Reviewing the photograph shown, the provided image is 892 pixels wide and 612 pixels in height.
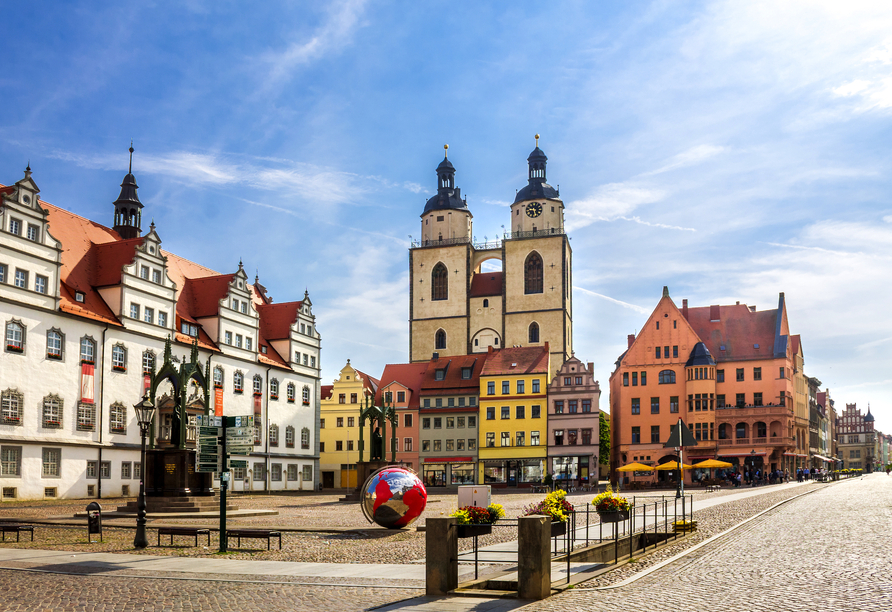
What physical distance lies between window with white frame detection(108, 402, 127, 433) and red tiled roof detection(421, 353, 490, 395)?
39123 mm

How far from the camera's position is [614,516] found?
714 inches

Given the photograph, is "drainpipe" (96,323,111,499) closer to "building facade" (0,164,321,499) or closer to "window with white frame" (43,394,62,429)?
"building facade" (0,164,321,499)

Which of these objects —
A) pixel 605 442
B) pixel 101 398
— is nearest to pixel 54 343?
pixel 101 398

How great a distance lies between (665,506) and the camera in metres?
22.5

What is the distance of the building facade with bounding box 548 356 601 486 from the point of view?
8150 cm

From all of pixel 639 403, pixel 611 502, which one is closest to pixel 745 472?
pixel 639 403

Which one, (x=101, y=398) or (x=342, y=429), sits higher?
(x=101, y=398)

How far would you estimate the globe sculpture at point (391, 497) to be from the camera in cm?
2505

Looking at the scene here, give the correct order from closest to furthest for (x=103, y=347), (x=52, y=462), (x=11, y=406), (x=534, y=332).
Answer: (x=11, y=406), (x=52, y=462), (x=103, y=347), (x=534, y=332)

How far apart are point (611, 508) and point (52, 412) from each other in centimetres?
3891

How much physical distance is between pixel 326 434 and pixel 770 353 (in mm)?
45126

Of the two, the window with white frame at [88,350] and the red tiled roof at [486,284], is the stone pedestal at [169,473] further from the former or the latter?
the red tiled roof at [486,284]

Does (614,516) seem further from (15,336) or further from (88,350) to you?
(88,350)

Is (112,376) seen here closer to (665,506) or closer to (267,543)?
(267,543)
